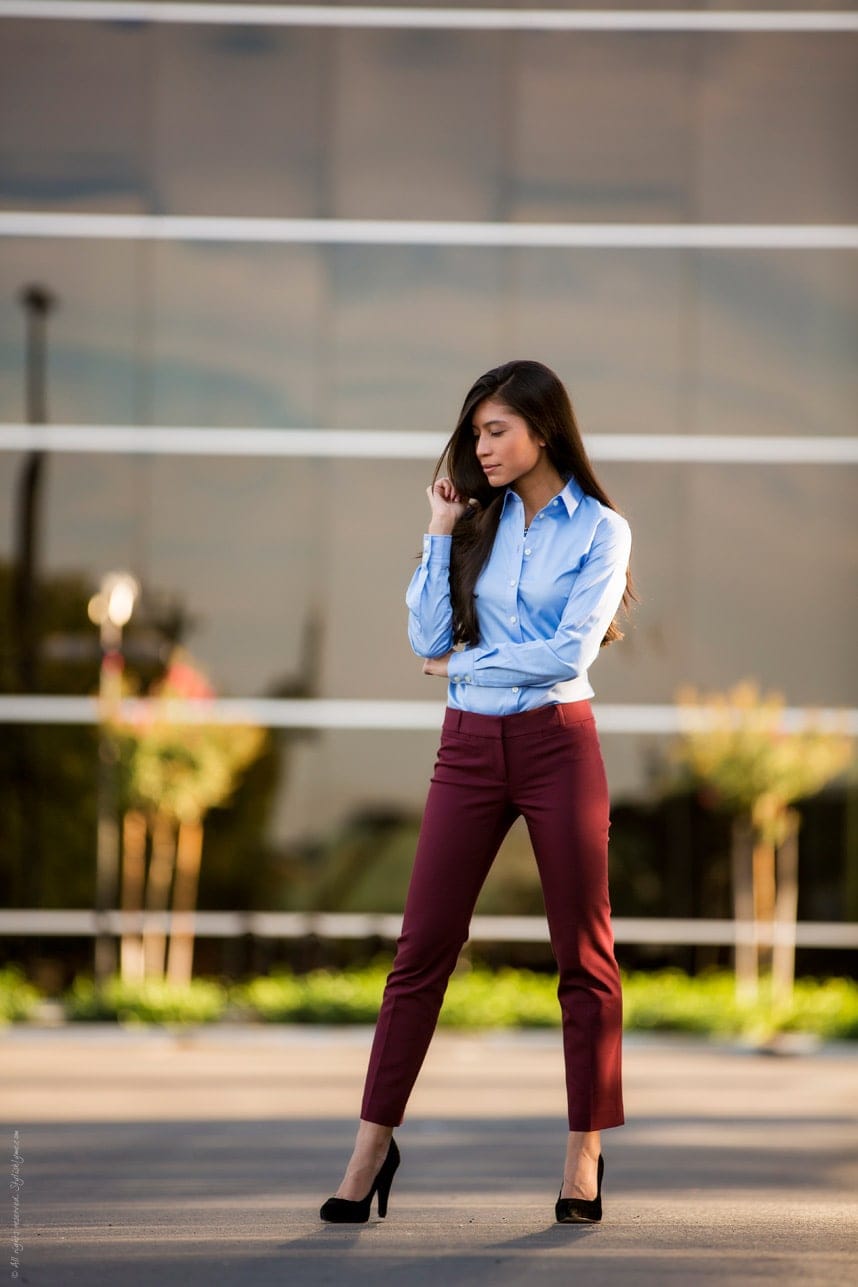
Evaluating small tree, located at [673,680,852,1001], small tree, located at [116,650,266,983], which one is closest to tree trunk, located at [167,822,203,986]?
small tree, located at [116,650,266,983]

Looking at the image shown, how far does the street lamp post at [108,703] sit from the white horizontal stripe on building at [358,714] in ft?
1.25

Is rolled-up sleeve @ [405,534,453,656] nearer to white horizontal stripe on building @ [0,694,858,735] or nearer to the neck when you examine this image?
the neck

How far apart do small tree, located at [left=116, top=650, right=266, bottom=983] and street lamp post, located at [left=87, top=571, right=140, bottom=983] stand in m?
0.10

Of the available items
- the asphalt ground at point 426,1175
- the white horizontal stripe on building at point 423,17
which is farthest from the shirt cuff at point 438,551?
the white horizontal stripe on building at point 423,17

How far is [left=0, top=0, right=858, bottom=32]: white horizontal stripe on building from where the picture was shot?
A: 15016 millimetres

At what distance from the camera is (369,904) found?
1484cm

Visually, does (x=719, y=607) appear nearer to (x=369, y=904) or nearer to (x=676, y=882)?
Result: (x=676, y=882)

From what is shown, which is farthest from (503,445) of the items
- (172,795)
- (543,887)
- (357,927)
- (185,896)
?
(185,896)

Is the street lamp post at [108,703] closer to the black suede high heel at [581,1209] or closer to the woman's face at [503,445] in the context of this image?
the woman's face at [503,445]

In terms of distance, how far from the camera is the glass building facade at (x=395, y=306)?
15.0 metres

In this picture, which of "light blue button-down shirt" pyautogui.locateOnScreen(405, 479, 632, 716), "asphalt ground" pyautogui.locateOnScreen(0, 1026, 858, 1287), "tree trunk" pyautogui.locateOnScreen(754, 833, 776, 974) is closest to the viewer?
"asphalt ground" pyautogui.locateOnScreen(0, 1026, 858, 1287)

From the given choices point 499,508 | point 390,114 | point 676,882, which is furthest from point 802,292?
point 499,508

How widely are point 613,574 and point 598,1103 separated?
1.16 meters

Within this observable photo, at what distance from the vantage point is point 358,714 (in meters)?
14.9
